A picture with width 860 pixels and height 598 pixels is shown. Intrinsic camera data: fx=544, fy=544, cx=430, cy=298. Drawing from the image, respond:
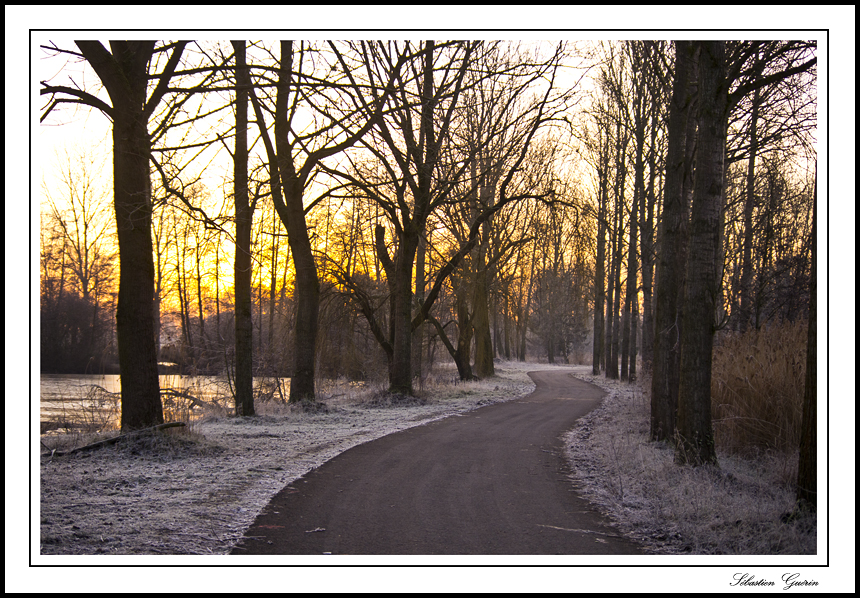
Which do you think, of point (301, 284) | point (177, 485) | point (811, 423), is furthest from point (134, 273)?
point (811, 423)

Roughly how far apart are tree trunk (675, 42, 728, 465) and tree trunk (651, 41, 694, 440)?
199 cm

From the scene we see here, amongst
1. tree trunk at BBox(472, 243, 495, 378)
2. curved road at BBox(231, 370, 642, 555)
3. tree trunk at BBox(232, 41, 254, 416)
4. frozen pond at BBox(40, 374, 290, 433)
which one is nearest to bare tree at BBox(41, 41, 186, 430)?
curved road at BBox(231, 370, 642, 555)

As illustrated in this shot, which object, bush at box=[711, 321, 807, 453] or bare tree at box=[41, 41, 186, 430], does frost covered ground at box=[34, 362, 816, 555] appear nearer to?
bush at box=[711, 321, 807, 453]

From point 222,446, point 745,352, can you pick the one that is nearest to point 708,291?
point 745,352

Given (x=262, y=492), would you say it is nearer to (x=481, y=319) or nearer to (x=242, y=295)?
(x=242, y=295)

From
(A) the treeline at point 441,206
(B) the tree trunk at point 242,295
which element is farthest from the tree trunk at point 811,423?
(B) the tree trunk at point 242,295

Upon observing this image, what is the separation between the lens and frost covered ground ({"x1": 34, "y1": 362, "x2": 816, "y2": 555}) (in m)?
4.52

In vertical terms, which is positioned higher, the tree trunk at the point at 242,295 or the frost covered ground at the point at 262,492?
the tree trunk at the point at 242,295

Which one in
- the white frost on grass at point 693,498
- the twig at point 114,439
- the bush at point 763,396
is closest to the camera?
the white frost on grass at point 693,498

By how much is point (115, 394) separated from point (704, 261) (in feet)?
45.1

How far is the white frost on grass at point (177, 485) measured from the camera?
440cm

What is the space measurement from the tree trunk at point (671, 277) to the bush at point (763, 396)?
0.87 m

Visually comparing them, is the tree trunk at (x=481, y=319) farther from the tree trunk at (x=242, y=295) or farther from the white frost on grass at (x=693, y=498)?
the white frost on grass at (x=693, y=498)

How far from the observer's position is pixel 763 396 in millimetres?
8445
